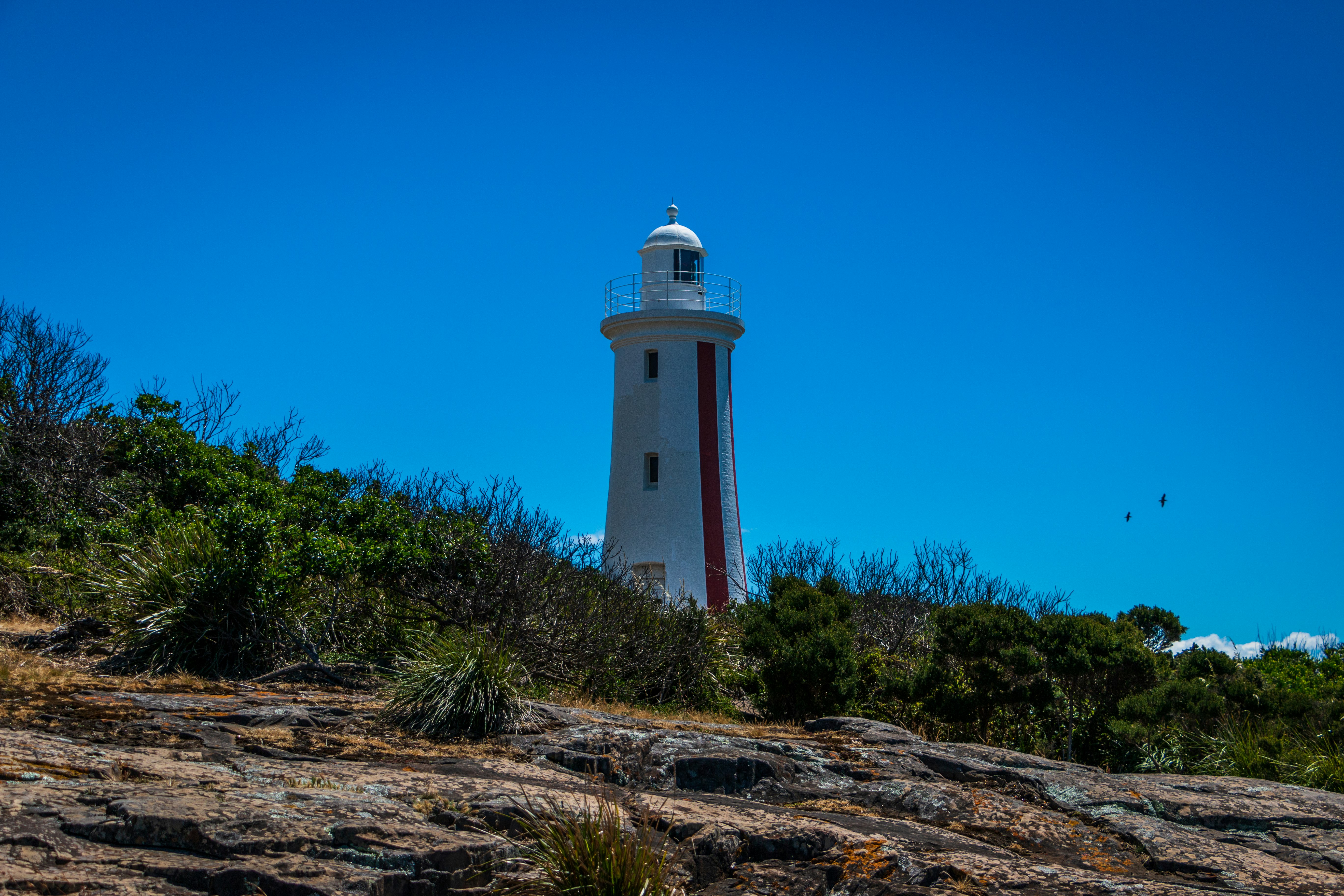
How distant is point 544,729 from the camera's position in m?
8.88

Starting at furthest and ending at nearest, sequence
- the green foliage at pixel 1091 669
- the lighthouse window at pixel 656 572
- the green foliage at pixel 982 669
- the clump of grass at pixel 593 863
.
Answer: the lighthouse window at pixel 656 572
the green foliage at pixel 982 669
the green foliage at pixel 1091 669
the clump of grass at pixel 593 863

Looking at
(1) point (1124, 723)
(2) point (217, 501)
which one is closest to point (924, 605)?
(1) point (1124, 723)

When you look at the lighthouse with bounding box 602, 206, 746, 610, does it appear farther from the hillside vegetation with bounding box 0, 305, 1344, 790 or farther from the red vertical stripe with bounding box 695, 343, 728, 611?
the hillside vegetation with bounding box 0, 305, 1344, 790

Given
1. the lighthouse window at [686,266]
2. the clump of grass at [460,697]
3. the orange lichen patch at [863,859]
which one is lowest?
the orange lichen patch at [863,859]

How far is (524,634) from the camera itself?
13.5 m

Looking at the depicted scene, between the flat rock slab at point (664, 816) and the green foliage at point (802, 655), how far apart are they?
14.7 ft

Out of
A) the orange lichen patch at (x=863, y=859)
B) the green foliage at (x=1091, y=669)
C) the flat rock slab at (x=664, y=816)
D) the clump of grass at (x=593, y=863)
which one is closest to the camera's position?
the flat rock slab at (x=664, y=816)

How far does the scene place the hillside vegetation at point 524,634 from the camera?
1152 cm

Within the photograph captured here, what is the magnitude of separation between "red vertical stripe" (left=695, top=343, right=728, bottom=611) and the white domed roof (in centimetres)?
251

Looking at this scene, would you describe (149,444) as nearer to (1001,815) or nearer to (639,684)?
(639,684)

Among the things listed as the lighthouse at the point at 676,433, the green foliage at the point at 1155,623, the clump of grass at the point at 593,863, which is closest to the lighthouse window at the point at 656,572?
the lighthouse at the point at 676,433

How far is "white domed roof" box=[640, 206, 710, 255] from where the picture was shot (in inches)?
1035

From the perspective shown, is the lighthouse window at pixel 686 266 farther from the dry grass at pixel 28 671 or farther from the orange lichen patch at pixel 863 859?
the orange lichen patch at pixel 863 859

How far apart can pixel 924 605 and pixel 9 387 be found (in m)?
18.4
